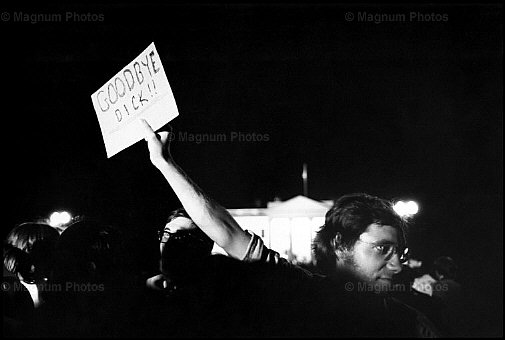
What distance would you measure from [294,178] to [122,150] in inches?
31.7

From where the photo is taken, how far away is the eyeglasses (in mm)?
2500

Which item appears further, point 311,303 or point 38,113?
point 38,113

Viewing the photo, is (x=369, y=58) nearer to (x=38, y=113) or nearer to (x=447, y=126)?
(x=447, y=126)

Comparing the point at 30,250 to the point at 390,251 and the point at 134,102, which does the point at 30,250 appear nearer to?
the point at 134,102

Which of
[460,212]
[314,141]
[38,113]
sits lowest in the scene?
[460,212]

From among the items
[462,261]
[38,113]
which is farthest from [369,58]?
[38,113]

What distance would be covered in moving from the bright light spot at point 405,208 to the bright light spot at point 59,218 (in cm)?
150

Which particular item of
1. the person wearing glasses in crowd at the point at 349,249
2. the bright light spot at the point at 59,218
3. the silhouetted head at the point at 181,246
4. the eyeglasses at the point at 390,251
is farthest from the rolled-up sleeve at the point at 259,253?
the bright light spot at the point at 59,218

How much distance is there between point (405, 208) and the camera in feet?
8.53

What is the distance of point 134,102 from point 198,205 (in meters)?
0.51

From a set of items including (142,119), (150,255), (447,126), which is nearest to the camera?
(142,119)

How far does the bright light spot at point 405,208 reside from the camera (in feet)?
8.50

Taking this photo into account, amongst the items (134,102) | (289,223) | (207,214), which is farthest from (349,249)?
(134,102)

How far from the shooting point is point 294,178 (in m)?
2.64
